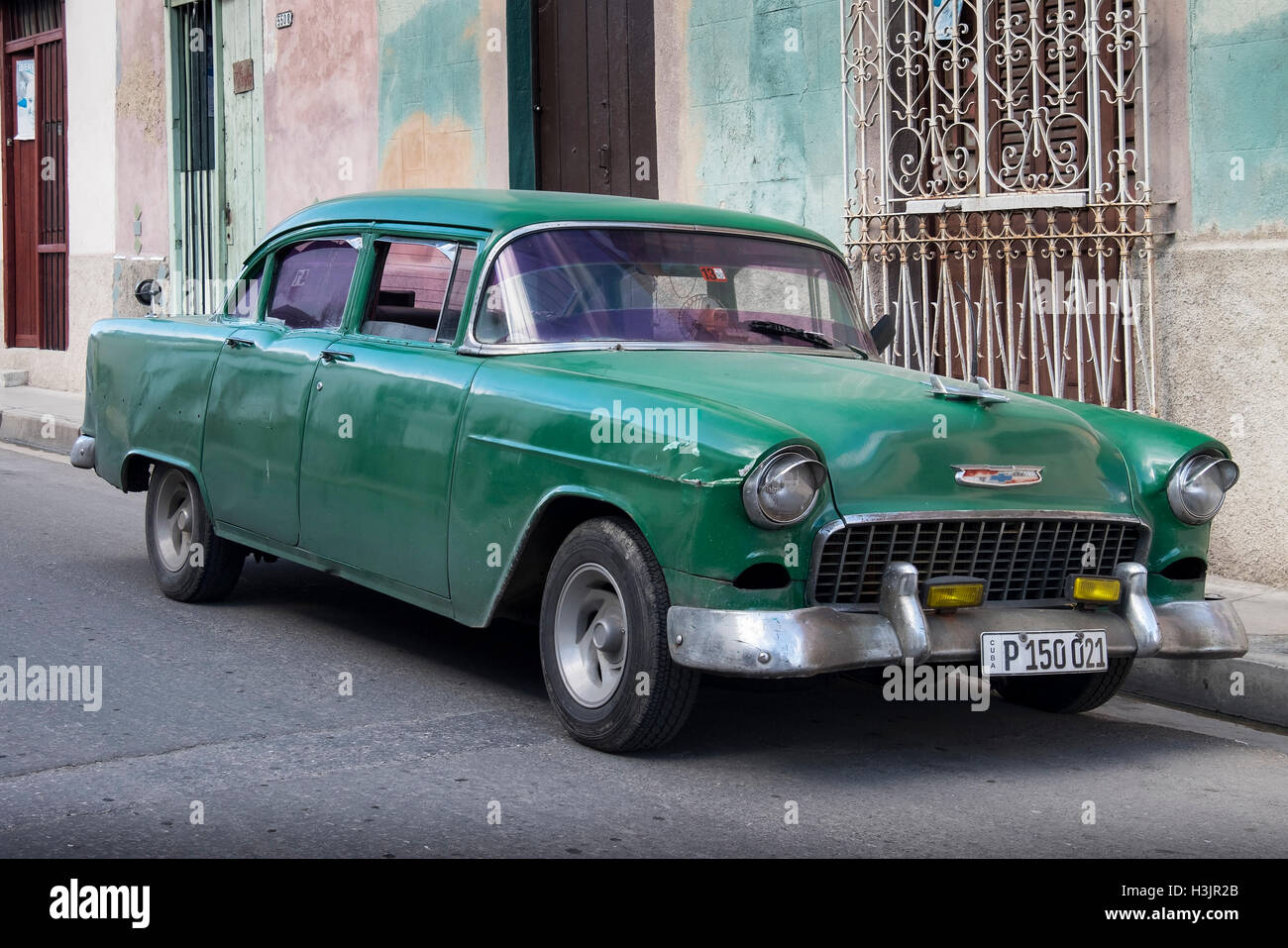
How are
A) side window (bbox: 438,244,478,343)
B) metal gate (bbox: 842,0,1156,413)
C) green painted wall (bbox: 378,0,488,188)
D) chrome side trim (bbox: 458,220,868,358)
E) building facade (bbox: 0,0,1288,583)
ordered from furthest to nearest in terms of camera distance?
1. green painted wall (bbox: 378,0,488,188)
2. metal gate (bbox: 842,0,1156,413)
3. building facade (bbox: 0,0,1288,583)
4. side window (bbox: 438,244,478,343)
5. chrome side trim (bbox: 458,220,868,358)

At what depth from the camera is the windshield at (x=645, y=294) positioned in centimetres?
548

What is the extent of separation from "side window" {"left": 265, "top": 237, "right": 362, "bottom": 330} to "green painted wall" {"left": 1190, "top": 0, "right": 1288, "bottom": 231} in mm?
4242

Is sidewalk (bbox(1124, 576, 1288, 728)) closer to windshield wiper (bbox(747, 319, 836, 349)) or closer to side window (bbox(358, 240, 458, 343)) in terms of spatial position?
windshield wiper (bbox(747, 319, 836, 349))

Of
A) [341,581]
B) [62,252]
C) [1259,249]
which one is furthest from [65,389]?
[1259,249]

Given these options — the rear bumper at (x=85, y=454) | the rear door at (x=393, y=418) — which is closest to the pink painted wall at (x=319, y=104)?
the rear bumper at (x=85, y=454)

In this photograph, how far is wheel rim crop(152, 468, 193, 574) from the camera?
711 cm

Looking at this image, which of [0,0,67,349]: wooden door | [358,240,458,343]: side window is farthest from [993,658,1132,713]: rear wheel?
[0,0,67,349]: wooden door

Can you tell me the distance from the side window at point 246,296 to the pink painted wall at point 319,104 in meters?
7.08

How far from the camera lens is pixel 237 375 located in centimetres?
660

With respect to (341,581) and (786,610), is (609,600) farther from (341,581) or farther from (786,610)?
(341,581)

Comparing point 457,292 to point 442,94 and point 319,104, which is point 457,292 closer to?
point 442,94

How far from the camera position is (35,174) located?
60.9ft

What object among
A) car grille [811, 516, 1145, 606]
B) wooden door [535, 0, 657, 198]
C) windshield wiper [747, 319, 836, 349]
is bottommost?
car grille [811, 516, 1145, 606]

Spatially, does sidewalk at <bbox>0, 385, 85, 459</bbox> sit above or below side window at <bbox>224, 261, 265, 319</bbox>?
below
